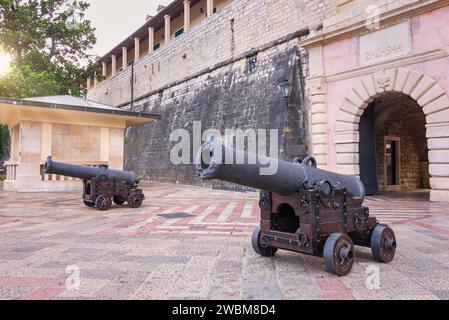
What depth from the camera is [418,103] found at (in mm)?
9281

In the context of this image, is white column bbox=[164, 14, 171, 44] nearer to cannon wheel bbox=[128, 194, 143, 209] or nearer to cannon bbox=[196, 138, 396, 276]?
cannon wheel bbox=[128, 194, 143, 209]

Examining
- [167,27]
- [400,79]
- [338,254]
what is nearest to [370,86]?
[400,79]

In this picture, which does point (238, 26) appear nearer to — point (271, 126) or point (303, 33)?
point (303, 33)

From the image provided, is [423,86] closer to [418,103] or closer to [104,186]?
[418,103]

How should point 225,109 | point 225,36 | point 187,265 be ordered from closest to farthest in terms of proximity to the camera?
point 187,265
point 225,109
point 225,36

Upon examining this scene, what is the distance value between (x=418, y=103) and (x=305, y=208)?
8.01 m

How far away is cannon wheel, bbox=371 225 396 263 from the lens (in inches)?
132

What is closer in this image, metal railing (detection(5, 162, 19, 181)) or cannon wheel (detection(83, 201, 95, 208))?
cannon wheel (detection(83, 201, 95, 208))

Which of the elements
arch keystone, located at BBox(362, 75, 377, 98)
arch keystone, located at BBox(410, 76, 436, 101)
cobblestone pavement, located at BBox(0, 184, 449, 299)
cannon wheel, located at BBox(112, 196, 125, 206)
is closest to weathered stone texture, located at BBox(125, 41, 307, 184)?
arch keystone, located at BBox(362, 75, 377, 98)

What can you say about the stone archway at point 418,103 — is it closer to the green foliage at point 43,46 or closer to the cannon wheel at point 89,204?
the cannon wheel at point 89,204

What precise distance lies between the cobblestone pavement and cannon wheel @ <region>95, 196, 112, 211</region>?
1.59m

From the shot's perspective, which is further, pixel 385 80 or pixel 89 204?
pixel 385 80

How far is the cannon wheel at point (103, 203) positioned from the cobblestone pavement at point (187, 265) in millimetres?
1590

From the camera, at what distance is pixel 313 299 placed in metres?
2.37
